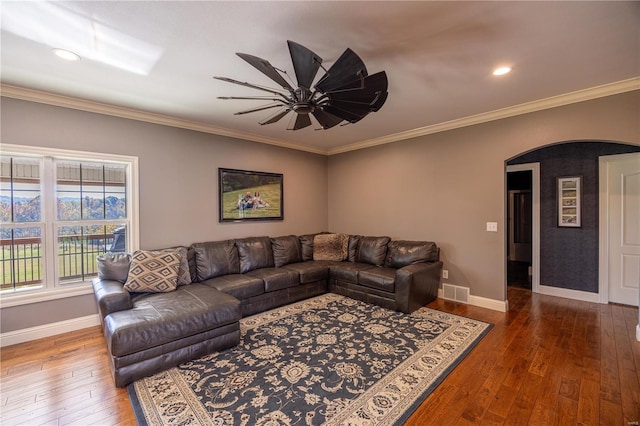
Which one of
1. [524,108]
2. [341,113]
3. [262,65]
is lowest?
[341,113]

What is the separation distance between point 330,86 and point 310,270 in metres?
2.98

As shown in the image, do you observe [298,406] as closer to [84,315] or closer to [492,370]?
[492,370]

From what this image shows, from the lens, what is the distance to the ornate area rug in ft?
6.30

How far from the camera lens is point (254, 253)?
14.3ft

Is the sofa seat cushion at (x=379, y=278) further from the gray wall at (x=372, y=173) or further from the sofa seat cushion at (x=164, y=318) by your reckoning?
→ the sofa seat cushion at (x=164, y=318)

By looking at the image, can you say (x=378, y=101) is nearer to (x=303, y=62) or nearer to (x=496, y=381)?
(x=303, y=62)

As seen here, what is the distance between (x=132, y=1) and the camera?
1.71m

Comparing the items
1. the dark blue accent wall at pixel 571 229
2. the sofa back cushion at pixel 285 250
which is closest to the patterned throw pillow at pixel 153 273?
the sofa back cushion at pixel 285 250

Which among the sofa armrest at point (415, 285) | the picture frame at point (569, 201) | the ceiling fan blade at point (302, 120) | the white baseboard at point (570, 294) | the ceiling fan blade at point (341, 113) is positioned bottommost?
the white baseboard at point (570, 294)

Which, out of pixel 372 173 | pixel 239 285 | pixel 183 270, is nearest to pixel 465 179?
pixel 372 173

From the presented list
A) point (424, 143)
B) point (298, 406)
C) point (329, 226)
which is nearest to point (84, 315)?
point (298, 406)

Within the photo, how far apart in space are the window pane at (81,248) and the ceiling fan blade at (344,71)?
3.36m

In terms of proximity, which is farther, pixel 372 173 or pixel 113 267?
pixel 372 173

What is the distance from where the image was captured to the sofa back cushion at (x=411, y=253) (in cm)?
418
